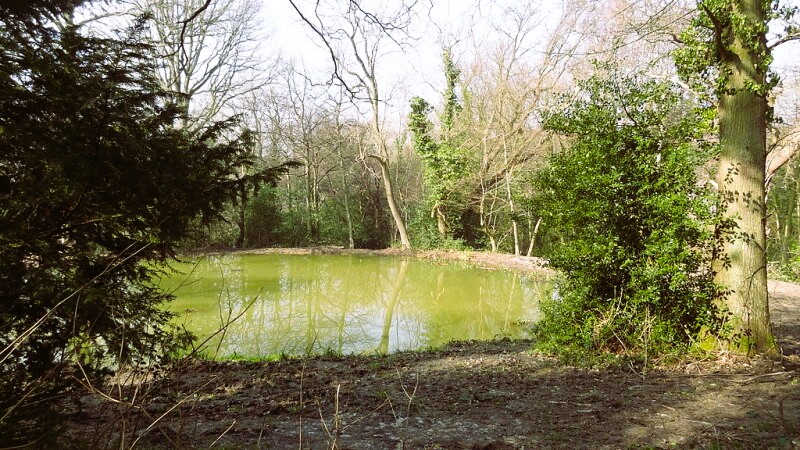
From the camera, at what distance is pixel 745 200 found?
5.11 metres

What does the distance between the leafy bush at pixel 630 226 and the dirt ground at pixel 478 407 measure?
547 mm

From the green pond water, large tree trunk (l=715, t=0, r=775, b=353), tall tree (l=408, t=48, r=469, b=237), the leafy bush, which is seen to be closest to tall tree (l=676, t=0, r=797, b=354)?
large tree trunk (l=715, t=0, r=775, b=353)

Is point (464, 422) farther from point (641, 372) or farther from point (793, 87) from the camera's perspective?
point (793, 87)

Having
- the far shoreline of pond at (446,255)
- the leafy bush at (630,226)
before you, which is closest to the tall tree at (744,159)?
the leafy bush at (630,226)

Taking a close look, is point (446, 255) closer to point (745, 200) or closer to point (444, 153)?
point (444, 153)

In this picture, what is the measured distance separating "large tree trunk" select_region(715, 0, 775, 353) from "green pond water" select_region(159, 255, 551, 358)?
2.23m

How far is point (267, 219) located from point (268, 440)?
73.0ft

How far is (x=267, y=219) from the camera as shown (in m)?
24.9

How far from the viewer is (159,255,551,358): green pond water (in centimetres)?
908

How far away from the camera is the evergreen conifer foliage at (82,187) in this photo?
3.04 m

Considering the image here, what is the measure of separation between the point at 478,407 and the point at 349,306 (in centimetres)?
841

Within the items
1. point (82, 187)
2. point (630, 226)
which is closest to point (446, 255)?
point (630, 226)

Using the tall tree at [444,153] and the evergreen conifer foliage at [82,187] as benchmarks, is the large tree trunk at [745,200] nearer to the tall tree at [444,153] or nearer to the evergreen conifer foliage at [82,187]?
the evergreen conifer foliage at [82,187]

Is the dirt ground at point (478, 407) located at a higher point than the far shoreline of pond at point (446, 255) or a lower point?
lower
